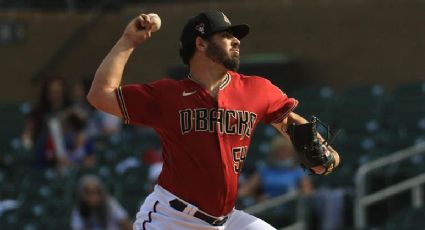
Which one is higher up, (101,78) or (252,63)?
(101,78)

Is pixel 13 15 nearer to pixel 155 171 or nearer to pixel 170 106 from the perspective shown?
pixel 155 171

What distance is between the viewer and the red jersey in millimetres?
6578

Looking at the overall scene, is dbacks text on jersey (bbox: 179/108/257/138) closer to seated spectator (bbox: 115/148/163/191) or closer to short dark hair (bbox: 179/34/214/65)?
short dark hair (bbox: 179/34/214/65)

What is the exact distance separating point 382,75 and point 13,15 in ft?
18.4

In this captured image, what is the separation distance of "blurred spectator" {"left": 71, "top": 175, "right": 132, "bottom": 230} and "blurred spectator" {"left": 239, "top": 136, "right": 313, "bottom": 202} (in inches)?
46.0

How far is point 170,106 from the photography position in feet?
21.6

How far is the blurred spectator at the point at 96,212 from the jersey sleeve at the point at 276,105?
15.1ft

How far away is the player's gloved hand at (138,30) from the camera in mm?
6469

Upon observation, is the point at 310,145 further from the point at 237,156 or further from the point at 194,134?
the point at 194,134

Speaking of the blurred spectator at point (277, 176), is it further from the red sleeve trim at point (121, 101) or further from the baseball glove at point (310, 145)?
the red sleeve trim at point (121, 101)

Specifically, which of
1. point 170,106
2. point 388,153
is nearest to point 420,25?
point 388,153

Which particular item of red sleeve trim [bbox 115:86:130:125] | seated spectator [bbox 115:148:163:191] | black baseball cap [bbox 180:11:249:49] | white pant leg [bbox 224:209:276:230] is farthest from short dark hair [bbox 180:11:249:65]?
seated spectator [bbox 115:148:163:191]

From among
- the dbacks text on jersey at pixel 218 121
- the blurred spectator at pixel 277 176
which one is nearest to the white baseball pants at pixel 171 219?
the dbacks text on jersey at pixel 218 121

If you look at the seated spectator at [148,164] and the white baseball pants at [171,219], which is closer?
the white baseball pants at [171,219]
